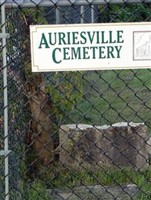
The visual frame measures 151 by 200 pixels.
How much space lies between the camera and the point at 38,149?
17.8 feet

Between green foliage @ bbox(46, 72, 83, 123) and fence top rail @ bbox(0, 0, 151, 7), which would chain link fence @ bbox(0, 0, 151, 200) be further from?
fence top rail @ bbox(0, 0, 151, 7)

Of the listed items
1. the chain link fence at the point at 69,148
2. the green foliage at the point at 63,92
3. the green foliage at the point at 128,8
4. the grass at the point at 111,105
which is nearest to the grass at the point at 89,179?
the chain link fence at the point at 69,148

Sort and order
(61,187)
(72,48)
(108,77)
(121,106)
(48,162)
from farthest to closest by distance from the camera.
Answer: (108,77) → (121,106) → (48,162) → (61,187) → (72,48)

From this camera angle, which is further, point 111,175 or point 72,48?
point 111,175

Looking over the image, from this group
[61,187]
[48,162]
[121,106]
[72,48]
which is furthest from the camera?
[121,106]

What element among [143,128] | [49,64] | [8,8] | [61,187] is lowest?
[61,187]

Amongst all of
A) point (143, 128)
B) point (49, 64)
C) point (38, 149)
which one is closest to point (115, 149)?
point (143, 128)

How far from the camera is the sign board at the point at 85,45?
3.12 m

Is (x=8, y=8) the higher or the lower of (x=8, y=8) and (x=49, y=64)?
the higher

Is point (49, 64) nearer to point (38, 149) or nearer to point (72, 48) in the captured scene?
point (72, 48)

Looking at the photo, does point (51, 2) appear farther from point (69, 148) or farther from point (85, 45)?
point (69, 148)

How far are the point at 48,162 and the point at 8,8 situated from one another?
2.40 meters

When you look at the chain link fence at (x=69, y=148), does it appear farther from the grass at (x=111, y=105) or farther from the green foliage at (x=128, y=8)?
the grass at (x=111, y=105)

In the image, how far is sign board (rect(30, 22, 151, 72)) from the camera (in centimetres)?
312
